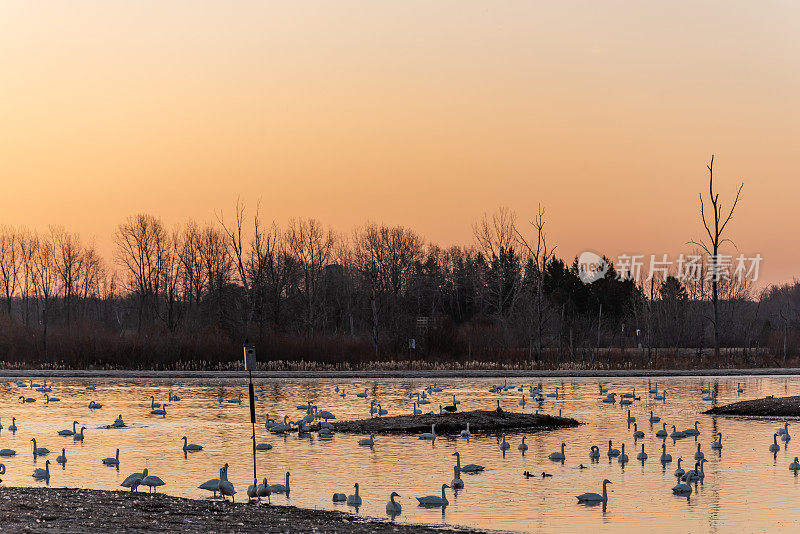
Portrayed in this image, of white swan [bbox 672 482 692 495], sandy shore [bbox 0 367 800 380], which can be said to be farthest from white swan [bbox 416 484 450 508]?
sandy shore [bbox 0 367 800 380]

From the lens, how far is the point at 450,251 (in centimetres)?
12338

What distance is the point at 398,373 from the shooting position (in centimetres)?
5288

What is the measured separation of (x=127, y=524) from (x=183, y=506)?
6.87 ft

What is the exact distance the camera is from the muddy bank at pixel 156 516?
14.6 m

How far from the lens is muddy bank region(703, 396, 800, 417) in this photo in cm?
3394

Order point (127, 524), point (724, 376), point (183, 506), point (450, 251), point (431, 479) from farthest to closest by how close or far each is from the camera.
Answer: point (450, 251) → point (724, 376) → point (431, 479) → point (183, 506) → point (127, 524)

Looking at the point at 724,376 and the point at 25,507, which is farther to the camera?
the point at 724,376

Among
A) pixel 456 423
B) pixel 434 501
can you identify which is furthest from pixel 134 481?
pixel 456 423

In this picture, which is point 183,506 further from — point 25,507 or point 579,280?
point 579,280

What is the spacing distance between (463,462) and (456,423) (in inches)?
275

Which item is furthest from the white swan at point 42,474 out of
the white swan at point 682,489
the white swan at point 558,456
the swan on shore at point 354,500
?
the white swan at point 682,489

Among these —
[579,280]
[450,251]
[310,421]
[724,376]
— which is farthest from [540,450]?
[450,251]

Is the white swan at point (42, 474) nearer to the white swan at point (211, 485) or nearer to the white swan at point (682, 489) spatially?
the white swan at point (211, 485)

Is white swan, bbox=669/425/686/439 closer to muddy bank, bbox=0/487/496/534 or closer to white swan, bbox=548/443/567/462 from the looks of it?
white swan, bbox=548/443/567/462
